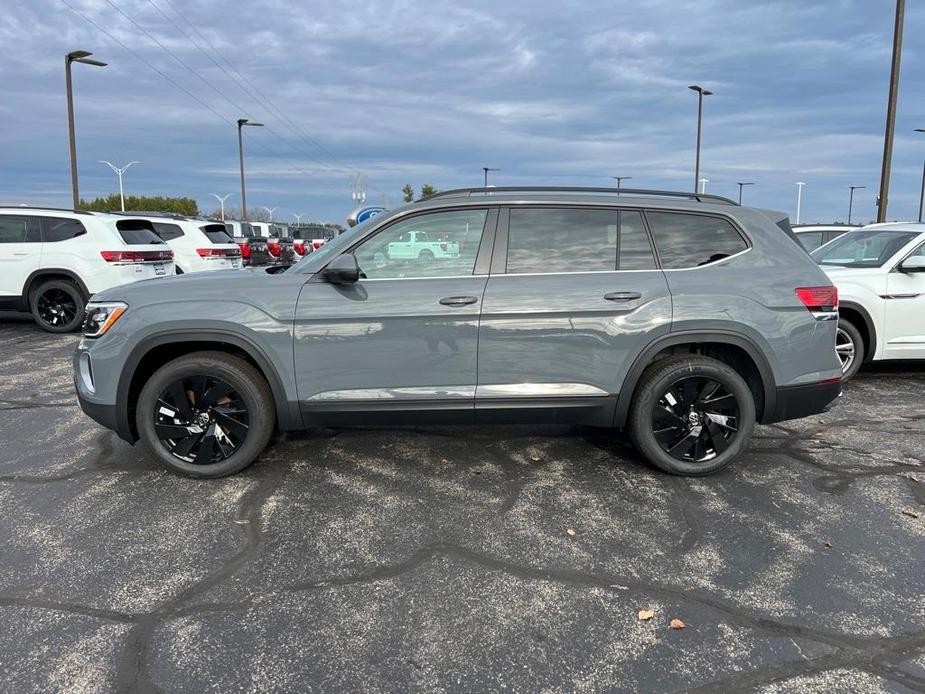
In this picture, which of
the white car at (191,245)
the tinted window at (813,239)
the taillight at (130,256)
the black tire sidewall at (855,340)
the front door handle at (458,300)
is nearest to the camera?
the front door handle at (458,300)

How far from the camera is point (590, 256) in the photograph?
411 centimetres

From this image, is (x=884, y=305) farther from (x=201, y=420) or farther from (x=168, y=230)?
(x=168, y=230)

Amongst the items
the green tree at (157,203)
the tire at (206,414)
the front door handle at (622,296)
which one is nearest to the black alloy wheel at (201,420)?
the tire at (206,414)

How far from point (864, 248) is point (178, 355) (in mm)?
7004

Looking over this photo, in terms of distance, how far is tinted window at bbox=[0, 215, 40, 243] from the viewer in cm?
1009

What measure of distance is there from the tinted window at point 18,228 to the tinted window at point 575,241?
914 cm

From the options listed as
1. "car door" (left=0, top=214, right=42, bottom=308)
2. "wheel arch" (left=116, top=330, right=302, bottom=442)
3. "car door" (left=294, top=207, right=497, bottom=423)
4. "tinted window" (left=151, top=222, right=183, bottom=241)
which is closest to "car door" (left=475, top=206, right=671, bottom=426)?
"car door" (left=294, top=207, right=497, bottom=423)

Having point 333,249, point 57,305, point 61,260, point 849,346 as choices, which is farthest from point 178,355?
point 57,305

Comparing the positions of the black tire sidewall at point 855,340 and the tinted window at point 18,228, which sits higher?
the tinted window at point 18,228

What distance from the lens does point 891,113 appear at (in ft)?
50.6

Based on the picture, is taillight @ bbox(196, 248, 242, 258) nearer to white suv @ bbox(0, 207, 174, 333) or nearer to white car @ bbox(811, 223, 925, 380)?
white suv @ bbox(0, 207, 174, 333)

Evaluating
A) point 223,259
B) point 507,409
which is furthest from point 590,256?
point 223,259

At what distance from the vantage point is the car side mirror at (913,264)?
6496 millimetres

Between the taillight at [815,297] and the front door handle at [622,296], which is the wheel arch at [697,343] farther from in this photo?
the taillight at [815,297]
